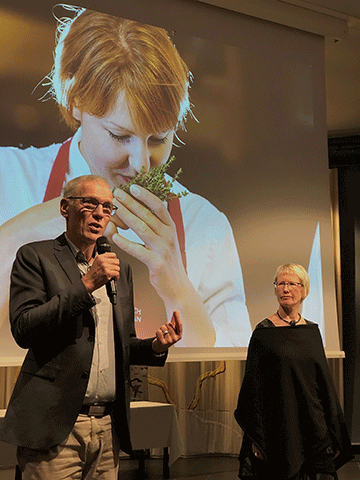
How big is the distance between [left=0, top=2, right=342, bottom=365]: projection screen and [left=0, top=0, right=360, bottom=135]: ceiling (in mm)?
19

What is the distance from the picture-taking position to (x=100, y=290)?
1898mm

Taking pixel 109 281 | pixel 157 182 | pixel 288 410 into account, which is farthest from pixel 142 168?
pixel 109 281

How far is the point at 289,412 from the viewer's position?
312 cm

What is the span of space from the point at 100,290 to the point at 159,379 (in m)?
4.25

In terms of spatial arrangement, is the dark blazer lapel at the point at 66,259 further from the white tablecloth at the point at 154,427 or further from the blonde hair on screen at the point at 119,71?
the white tablecloth at the point at 154,427

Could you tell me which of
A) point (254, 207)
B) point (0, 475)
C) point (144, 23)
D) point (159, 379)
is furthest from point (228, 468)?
point (144, 23)

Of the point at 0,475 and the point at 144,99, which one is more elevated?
the point at 144,99

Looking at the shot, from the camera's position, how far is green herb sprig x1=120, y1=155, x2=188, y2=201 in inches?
161

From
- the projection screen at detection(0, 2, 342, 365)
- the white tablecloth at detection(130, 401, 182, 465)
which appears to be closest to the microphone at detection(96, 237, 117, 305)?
the projection screen at detection(0, 2, 342, 365)

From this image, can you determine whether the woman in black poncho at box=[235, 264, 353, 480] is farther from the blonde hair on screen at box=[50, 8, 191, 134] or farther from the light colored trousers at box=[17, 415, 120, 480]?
the blonde hair on screen at box=[50, 8, 191, 134]

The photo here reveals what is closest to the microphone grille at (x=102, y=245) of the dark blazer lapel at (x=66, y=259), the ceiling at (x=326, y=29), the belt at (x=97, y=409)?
the dark blazer lapel at (x=66, y=259)

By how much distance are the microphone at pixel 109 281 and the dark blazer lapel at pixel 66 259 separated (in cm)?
10

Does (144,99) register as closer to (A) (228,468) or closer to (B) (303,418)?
(B) (303,418)

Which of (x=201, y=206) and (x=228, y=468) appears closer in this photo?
(x=201, y=206)
